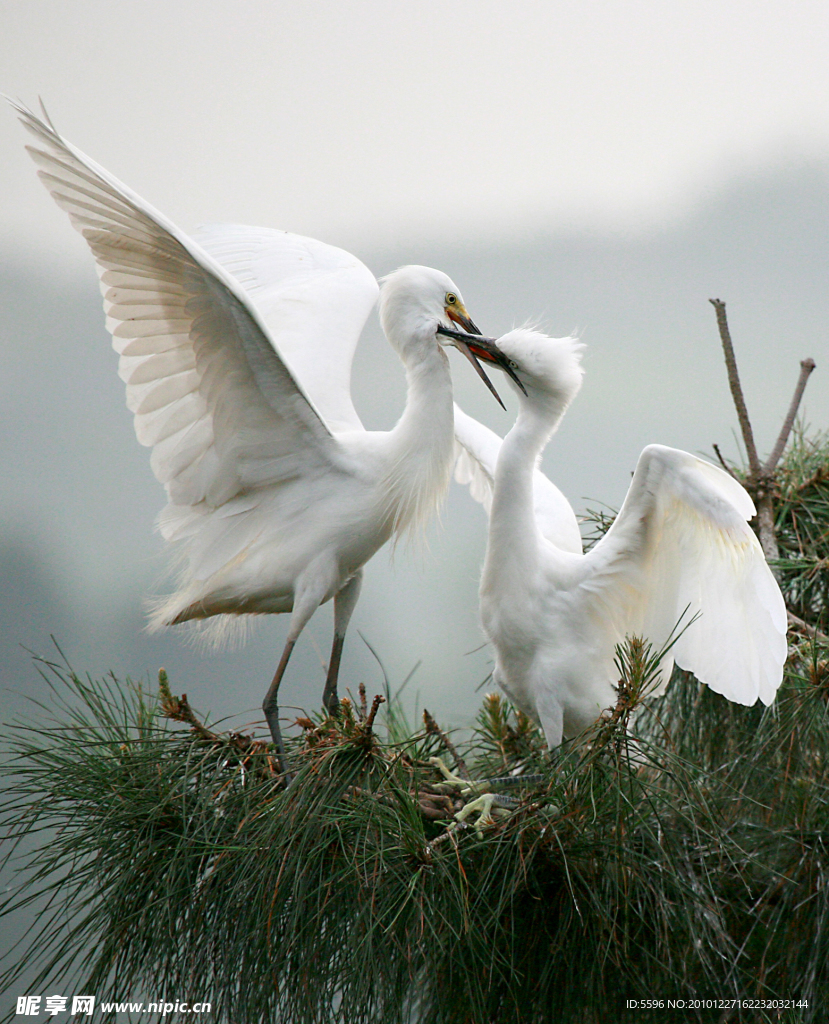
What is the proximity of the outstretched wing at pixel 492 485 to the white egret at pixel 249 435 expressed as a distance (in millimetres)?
203

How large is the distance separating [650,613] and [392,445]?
0.38 meters

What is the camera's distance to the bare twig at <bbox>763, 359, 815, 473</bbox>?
135 cm

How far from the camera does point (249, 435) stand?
3.72 feet

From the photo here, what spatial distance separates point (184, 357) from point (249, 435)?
0.12 metres

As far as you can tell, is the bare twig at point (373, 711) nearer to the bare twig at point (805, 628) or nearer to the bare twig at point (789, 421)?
the bare twig at point (805, 628)

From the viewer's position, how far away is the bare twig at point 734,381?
1297 millimetres

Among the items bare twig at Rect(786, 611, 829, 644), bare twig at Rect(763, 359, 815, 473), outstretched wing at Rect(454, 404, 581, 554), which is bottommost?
bare twig at Rect(786, 611, 829, 644)

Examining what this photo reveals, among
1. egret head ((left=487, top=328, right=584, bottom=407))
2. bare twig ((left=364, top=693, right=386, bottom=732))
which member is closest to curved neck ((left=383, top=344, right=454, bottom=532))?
egret head ((left=487, top=328, right=584, bottom=407))

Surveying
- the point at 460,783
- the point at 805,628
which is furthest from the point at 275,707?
the point at 805,628

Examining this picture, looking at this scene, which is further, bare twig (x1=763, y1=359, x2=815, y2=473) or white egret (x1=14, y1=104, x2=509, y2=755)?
bare twig (x1=763, y1=359, x2=815, y2=473)

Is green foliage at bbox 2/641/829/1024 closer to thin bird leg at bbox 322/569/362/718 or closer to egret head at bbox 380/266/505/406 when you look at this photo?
thin bird leg at bbox 322/569/362/718

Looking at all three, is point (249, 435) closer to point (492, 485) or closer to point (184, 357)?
point (184, 357)

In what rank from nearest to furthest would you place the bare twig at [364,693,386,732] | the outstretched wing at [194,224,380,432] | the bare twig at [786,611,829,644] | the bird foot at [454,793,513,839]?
1. the bare twig at [364,693,386,732]
2. the bird foot at [454,793,513,839]
3. the bare twig at [786,611,829,644]
4. the outstretched wing at [194,224,380,432]

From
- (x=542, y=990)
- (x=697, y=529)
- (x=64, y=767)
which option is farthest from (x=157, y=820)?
(x=697, y=529)
